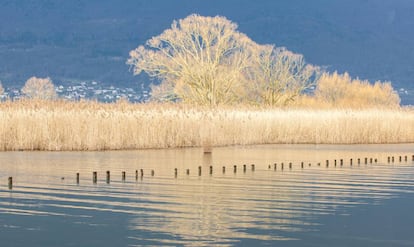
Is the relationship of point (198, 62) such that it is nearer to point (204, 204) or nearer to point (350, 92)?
point (350, 92)

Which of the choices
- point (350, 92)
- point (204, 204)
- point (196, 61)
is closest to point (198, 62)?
point (196, 61)

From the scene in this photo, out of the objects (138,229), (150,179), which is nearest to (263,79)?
(150,179)

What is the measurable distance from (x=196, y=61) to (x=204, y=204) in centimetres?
3679

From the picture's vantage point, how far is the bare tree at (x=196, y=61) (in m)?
54.4

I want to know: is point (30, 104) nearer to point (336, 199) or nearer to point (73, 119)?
point (73, 119)

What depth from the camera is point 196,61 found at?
180 ft

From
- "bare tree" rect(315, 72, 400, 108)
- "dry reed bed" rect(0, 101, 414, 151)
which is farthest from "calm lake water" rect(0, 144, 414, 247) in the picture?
"bare tree" rect(315, 72, 400, 108)

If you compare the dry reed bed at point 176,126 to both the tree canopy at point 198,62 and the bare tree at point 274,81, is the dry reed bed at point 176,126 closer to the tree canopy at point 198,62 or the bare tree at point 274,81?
the tree canopy at point 198,62

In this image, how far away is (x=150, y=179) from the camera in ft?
77.0

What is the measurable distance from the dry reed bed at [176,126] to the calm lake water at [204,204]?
399cm

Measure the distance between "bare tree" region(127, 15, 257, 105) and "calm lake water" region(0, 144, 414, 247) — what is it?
24196 millimetres

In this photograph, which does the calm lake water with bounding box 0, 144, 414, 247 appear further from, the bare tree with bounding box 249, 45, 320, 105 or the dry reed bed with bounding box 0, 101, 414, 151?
the bare tree with bounding box 249, 45, 320, 105

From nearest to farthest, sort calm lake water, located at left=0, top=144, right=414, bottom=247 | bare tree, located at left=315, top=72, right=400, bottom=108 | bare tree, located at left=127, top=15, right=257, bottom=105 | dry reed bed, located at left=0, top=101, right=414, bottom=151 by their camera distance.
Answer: calm lake water, located at left=0, top=144, right=414, bottom=247 < dry reed bed, located at left=0, top=101, right=414, bottom=151 < bare tree, located at left=127, top=15, right=257, bottom=105 < bare tree, located at left=315, top=72, right=400, bottom=108

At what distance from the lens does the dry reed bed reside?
3423cm
